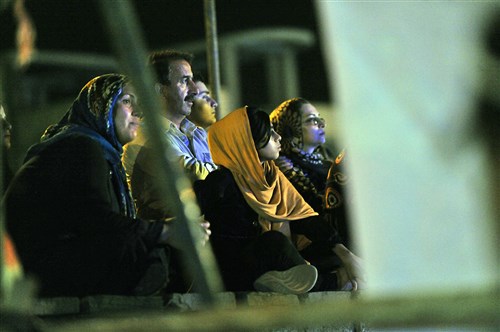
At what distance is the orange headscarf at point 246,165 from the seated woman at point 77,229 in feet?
3.02

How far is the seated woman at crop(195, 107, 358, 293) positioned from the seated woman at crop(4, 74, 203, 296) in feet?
2.28

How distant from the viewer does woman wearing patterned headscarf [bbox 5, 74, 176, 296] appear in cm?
398

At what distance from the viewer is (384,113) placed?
239cm

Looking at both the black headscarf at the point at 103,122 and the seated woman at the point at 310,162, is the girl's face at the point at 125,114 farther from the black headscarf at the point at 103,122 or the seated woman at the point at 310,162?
the seated woman at the point at 310,162

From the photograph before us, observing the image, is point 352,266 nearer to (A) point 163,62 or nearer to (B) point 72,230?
(A) point 163,62

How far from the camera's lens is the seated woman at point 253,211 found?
478cm

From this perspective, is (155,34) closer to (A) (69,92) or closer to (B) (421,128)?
(A) (69,92)

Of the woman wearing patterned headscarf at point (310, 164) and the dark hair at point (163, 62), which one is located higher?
the dark hair at point (163, 62)

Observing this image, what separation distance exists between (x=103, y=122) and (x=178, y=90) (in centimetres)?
92

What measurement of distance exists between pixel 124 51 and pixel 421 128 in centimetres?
61

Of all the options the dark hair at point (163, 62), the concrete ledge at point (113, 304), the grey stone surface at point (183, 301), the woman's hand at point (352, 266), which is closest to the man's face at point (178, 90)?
the dark hair at point (163, 62)

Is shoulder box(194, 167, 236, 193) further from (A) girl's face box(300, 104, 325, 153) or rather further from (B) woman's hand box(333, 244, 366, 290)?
(A) girl's face box(300, 104, 325, 153)

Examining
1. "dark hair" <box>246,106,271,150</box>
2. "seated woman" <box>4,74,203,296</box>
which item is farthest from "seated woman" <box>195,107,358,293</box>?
"seated woman" <box>4,74,203,296</box>

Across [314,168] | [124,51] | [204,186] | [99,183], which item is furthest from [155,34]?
[124,51]
